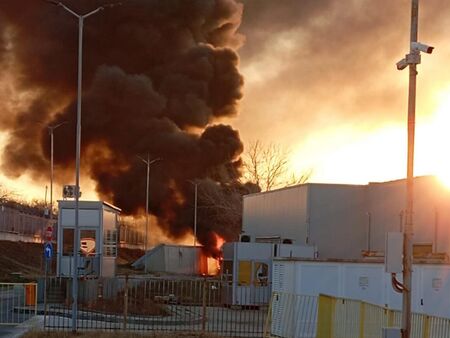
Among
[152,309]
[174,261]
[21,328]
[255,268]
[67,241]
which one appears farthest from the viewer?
[174,261]

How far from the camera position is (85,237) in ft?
98.5

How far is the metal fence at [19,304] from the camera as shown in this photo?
2142 cm

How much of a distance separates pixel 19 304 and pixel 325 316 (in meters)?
11.4

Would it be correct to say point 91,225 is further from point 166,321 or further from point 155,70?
point 155,70

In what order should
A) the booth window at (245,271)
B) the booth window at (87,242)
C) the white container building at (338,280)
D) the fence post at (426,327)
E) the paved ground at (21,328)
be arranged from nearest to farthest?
the fence post at (426,327), the white container building at (338,280), the paved ground at (21,328), the booth window at (245,271), the booth window at (87,242)

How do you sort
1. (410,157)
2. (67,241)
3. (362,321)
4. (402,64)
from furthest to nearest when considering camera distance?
(67,241) → (362,321) → (402,64) → (410,157)

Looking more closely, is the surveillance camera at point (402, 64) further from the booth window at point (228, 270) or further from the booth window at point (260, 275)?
the booth window at point (228, 270)

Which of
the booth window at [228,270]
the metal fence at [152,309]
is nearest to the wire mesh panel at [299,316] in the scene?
the metal fence at [152,309]

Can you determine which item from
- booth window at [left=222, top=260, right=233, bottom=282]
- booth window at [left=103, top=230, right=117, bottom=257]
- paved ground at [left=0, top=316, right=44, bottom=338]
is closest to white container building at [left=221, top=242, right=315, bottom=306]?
booth window at [left=222, top=260, right=233, bottom=282]

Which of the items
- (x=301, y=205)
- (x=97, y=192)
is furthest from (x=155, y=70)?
(x=301, y=205)

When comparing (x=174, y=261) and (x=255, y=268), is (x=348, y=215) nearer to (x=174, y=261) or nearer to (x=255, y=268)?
(x=255, y=268)

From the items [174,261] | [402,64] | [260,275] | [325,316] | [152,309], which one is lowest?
[174,261]

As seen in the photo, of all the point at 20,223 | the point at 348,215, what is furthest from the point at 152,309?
the point at 20,223

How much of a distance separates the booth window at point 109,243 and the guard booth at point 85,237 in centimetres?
5
